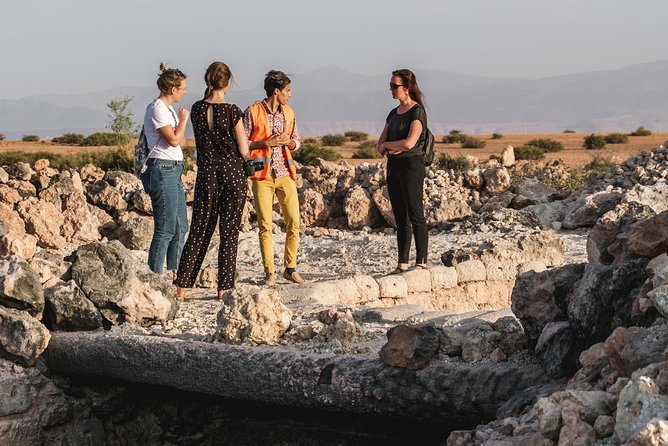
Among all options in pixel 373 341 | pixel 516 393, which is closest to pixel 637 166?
pixel 373 341

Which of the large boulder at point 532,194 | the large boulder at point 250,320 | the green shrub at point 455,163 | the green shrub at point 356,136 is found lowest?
the large boulder at point 250,320

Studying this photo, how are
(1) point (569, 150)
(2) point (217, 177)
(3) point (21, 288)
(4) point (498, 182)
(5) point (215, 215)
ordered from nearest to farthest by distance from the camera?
(3) point (21, 288), (2) point (217, 177), (5) point (215, 215), (4) point (498, 182), (1) point (569, 150)

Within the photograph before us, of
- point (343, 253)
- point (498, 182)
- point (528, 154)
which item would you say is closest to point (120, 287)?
point (343, 253)

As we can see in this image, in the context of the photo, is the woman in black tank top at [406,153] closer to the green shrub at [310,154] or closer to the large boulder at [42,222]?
the large boulder at [42,222]

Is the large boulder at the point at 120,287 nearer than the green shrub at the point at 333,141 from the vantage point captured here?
Yes

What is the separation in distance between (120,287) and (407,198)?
9.50 feet

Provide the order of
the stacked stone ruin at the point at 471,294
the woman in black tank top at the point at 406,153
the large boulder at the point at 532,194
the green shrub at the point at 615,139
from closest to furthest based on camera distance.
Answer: the stacked stone ruin at the point at 471,294 → the woman in black tank top at the point at 406,153 → the large boulder at the point at 532,194 → the green shrub at the point at 615,139

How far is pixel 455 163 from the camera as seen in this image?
17.9 m

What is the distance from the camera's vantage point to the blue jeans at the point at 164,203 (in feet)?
27.5

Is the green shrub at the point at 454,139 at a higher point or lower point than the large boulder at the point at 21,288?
higher

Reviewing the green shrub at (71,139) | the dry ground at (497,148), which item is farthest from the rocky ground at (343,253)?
the green shrub at (71,139)

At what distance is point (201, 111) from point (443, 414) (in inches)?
140

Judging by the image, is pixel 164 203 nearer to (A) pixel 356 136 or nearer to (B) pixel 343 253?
(B) pixel 343 253

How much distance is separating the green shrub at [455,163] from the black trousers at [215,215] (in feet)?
31.5
